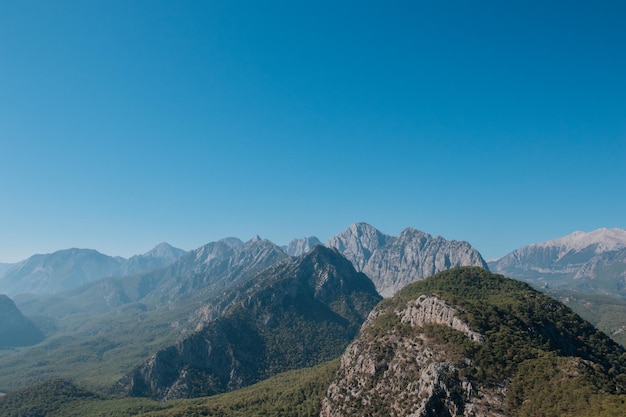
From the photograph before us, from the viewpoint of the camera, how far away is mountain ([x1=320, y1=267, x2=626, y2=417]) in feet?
325

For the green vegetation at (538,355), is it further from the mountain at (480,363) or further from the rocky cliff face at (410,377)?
the rocky cliff face at (410,377)

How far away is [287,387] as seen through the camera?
19812 centimetres

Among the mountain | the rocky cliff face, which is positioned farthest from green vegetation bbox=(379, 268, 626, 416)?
the rocky cliff face

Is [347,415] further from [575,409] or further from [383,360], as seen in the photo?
[575,409]

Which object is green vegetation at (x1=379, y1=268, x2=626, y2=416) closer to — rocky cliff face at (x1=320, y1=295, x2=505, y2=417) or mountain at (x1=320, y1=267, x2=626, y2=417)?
mountain at (x1=320, y1=267, x2=626, y2=417)

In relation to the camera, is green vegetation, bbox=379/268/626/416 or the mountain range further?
the mountain range

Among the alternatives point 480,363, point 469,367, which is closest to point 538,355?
point 480,363

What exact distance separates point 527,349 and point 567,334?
3039cm

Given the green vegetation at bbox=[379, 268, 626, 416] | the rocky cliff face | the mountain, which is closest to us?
the green vegetation at bbox=[379, 268, 626, 416]

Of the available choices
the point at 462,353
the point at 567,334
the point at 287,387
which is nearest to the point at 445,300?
the point at 462,353

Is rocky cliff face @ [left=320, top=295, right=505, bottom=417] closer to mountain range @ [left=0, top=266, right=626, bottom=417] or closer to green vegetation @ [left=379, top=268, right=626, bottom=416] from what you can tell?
Answer: mountain range @ [left=0, top=266, right=626, bottom=417]

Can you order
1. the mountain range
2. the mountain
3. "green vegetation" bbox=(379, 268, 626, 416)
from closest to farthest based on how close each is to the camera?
"green vegetation" bbox=(379, 268, 626, 416) → the mountain → the mountain range

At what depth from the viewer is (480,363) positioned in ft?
384

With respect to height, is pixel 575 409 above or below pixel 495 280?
below
